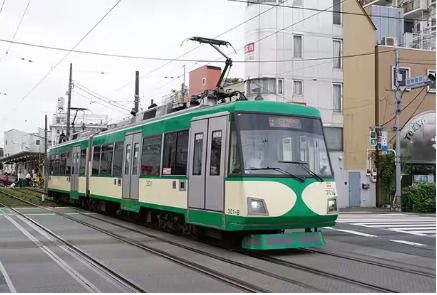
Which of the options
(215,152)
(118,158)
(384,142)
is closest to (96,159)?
(118,158)

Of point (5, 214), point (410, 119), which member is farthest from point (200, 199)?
point (410, 119)

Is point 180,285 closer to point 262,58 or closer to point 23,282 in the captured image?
point 23,282

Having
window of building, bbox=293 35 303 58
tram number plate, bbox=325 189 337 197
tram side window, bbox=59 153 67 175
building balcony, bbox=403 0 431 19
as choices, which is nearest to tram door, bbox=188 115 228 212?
tram number plate, bbox=325 189 337 197

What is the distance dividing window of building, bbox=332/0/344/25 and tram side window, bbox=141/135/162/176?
71.7ft

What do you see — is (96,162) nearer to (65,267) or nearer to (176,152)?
(176,152)

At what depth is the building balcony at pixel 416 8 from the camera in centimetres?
5988

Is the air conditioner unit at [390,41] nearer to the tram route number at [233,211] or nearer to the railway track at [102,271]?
the railway track at [102,271]

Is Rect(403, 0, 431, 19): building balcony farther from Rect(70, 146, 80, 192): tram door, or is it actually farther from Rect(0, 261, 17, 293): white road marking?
Rect(0, 261, 17, 293): white road marking

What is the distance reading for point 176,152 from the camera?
45.9 feet

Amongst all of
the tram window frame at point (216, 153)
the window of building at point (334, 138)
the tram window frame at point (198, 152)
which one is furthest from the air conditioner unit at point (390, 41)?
the tram window frame at point (216, 153)

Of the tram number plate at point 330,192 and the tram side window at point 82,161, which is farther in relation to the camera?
the tram side window at point 82,161

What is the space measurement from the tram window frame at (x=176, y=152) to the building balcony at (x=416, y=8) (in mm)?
52112

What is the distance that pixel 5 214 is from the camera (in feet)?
72.1

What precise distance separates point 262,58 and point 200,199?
21368mm
